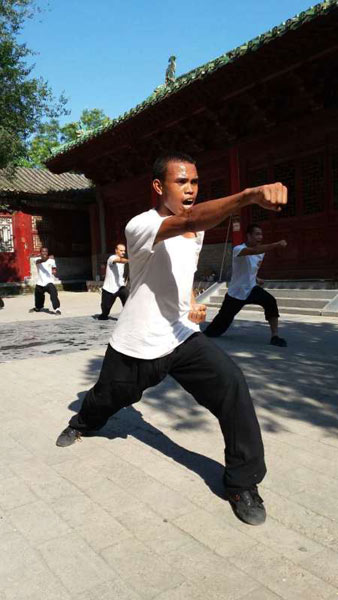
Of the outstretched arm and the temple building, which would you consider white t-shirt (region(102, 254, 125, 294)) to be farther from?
the outstretched arm

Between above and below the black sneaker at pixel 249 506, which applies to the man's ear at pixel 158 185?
above

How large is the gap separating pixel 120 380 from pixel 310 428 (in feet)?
5.00

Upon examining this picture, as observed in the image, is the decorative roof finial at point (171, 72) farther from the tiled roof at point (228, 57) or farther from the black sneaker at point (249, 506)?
the black sneaker at point (249, 506)

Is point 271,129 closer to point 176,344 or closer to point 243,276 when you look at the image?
point 243,276

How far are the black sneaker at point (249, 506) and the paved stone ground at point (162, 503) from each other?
0.04 metres

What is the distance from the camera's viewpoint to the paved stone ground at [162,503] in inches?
68.8

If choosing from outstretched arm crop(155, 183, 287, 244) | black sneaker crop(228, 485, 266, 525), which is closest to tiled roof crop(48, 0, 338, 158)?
outstretched arm crop(155, 183, 287, 244)

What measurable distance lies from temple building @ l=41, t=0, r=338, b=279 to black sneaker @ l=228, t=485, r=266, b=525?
7.44 meters

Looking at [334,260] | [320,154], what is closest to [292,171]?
[320,154]

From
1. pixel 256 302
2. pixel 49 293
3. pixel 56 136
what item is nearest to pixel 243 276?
pixel 256 302

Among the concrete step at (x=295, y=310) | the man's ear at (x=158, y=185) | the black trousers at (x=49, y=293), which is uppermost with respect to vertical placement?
the man's ear at (x=158, y=185)

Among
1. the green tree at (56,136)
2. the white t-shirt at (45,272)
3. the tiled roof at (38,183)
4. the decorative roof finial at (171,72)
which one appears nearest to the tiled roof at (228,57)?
the decorative roof finial at (171,72)

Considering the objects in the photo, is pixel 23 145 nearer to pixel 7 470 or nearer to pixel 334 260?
pixel 334 260

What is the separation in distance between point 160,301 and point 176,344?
0.23 meters
